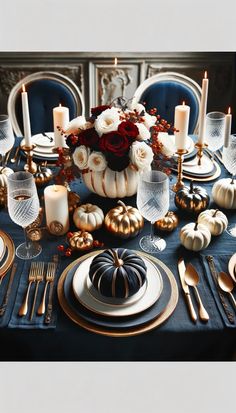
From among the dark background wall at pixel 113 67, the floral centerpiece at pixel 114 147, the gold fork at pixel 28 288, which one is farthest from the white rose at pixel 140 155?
the dark background wall at pixel 113 67

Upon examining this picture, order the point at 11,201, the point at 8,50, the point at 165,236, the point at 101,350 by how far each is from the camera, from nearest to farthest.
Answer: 1. the point at 101,350
2. the point at 11,201
3. the point at 165,236
4. the point at 8,50

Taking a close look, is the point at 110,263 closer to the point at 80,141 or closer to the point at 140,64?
the point at 80,141

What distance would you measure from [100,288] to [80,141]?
509 mm

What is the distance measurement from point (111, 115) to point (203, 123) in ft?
1.30

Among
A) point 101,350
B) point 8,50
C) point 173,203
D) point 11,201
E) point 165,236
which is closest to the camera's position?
point 101,350

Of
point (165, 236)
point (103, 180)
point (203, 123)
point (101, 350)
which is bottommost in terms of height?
point (101, 350)

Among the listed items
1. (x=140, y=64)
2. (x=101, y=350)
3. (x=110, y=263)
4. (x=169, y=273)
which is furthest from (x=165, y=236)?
(x=140, y=64)

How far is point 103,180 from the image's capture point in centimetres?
161

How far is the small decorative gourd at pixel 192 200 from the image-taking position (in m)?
1.62

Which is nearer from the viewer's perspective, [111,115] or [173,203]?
[111,115]

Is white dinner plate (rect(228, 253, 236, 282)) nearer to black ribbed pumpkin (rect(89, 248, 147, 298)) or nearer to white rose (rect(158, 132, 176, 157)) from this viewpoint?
black ribbed pumpkin (rect(89, 248, 147, 298))

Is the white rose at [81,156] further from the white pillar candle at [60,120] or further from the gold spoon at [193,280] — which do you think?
the gold spoon at [193,280]

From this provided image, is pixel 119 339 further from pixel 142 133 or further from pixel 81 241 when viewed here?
pixel 142 133

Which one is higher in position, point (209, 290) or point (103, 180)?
point (103, 180)
